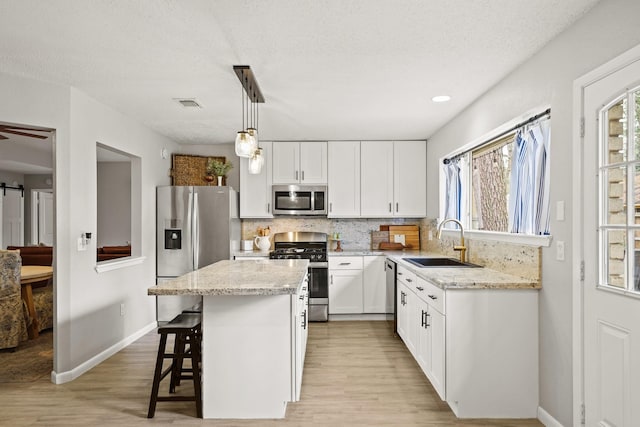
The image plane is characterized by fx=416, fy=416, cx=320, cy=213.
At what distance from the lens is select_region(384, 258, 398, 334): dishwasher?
458 cm

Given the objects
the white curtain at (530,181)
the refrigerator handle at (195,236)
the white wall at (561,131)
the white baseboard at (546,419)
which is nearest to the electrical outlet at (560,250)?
the white wall at (561,131)

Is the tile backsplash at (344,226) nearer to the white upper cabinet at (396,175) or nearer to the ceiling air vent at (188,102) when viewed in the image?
the white upper cabinet at (396,175)

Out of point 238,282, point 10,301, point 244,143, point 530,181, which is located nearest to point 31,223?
point 10,301

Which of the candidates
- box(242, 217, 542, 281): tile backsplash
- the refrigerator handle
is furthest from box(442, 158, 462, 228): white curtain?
the refrigerator handle

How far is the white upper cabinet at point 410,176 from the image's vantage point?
18.0ft

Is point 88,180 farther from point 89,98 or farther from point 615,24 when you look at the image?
point 615,24

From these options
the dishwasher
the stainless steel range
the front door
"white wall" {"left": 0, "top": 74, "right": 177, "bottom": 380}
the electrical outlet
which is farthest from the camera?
the stainless steel range

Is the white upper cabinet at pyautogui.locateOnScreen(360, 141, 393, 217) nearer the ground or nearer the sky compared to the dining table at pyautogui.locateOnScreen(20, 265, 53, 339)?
nearer the sky

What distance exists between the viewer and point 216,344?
2594 millimetres

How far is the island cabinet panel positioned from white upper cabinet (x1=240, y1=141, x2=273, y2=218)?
2953 millimetres

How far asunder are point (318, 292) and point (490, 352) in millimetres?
2741

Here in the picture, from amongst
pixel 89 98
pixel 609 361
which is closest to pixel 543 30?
pixel 609 361

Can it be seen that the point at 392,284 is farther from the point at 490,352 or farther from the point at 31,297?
the point at 31,297

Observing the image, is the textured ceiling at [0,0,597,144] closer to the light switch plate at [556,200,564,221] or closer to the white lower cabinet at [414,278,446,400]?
the light switch plate at [556,200,564,221]
